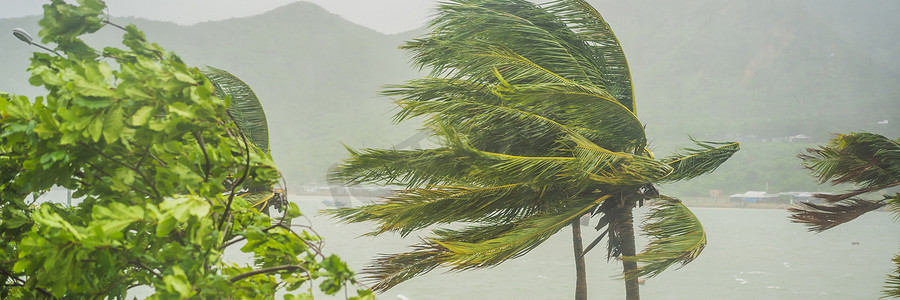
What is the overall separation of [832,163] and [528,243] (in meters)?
3.17

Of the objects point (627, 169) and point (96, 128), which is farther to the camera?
point (627, 169)

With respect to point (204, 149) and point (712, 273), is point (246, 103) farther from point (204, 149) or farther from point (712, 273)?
point (712, 273)

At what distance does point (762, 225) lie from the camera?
3103 inches

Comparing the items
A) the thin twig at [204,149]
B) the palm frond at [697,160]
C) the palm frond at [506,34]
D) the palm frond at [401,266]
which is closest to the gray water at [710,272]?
the palm frond at [506,34]

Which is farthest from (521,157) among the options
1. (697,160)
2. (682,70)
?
(682,70)

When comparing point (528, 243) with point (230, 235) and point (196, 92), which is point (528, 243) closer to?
point (230, 235)

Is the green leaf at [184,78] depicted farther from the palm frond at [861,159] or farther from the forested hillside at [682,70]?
the forested hillside at [682,70]

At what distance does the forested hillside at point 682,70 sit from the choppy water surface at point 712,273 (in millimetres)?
7111

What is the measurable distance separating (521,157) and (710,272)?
51.6 meters

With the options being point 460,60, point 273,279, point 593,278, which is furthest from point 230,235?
point 593,278

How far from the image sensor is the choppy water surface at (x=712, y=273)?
41.2 meters

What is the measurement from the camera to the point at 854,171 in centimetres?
570

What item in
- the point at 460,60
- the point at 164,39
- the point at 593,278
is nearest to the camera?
the point at 460,60

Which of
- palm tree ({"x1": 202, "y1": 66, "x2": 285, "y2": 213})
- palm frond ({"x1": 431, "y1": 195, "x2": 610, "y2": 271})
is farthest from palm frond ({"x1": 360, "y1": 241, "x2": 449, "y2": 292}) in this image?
palm tree ({"x1": 202, "y1": 66, "x2": 285, "y2": 213})
